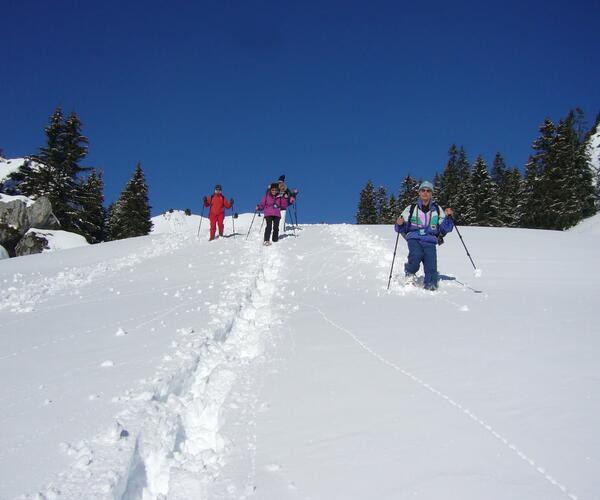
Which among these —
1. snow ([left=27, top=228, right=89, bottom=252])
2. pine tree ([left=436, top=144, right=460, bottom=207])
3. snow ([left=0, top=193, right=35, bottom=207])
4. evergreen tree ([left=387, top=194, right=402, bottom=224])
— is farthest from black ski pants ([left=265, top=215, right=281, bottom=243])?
evergreen tree ([left=387, top=194, right=402, bottom=224])

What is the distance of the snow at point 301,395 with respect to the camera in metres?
2.43

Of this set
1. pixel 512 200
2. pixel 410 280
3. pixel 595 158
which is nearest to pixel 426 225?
pixel 410 280

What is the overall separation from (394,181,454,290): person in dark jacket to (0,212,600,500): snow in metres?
0.89

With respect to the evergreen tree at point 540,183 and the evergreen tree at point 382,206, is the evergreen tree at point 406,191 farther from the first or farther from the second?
the evergreen tree at point 540,183

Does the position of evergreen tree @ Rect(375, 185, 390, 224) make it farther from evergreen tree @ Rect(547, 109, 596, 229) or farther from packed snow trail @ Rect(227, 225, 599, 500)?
packed snow trail @ Rect(227, 225, 599, 500)

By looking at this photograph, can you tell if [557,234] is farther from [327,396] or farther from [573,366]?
[327,396]

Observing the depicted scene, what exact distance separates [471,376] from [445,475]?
Answer: 1534mm

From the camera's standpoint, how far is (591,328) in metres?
5.30

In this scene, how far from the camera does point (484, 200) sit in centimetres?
4616

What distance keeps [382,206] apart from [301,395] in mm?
68588

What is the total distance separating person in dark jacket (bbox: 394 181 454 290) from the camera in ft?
28.1

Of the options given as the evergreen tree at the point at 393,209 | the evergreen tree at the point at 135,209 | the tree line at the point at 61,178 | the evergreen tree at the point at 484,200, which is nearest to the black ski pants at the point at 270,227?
the tree line at the point at 61,178

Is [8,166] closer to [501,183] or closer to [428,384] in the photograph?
[428,384]

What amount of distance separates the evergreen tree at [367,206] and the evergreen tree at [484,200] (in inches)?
920
